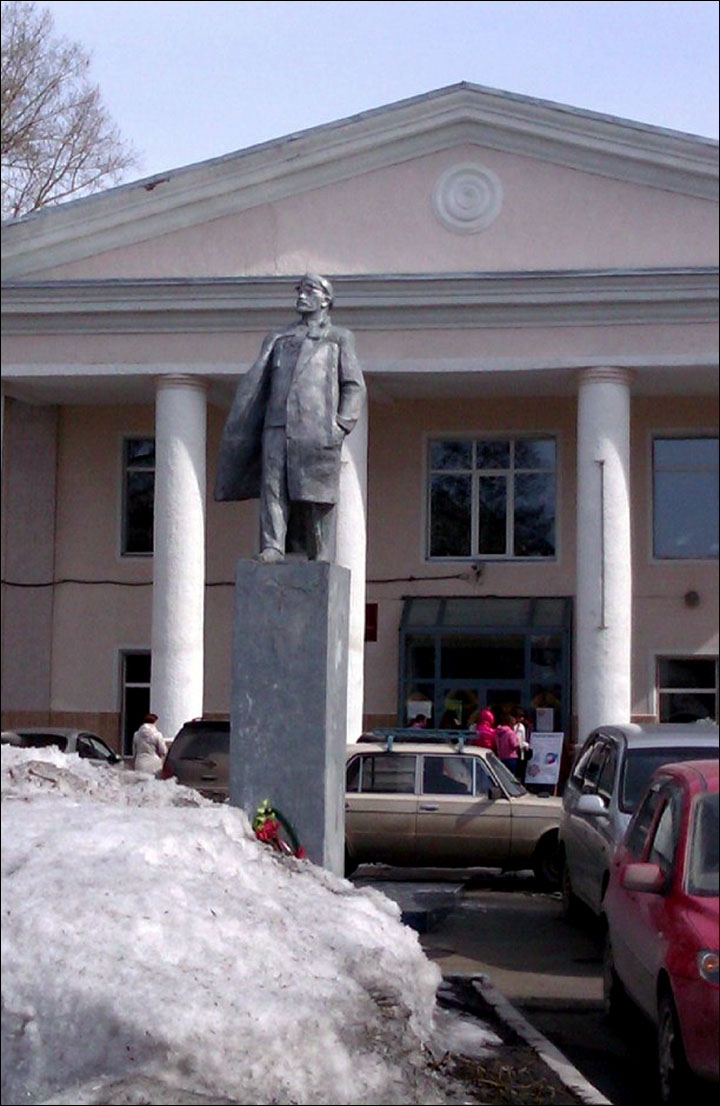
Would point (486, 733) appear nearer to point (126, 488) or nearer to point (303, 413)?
point (126, 488)

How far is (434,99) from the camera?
24.0m

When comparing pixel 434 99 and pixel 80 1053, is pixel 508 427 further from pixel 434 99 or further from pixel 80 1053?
pixel 80 1053

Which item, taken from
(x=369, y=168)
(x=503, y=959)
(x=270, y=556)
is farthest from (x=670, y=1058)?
(x=369, y=168)

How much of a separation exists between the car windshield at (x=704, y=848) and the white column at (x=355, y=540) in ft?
52.1

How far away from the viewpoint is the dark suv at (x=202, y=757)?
17578 millimetres

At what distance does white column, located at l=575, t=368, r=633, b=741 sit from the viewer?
23391 mm

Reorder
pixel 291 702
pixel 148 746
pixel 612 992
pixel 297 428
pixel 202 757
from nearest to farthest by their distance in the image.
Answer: pixel 291 702 → pixel 612 992 → pixel 297 428 → pixel 202 757 → pixel 148 746

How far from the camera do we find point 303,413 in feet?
31.6

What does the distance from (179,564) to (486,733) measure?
16.4 ft

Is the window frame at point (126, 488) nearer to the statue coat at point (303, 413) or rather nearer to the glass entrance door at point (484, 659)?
the glass entrance door at point (484, 659)

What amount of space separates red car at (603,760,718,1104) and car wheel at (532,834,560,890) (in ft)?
22.6

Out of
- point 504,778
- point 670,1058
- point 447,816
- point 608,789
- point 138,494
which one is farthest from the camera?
point 138,494

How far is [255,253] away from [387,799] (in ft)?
36.0

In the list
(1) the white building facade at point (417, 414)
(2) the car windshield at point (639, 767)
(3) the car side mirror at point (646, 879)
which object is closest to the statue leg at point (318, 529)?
(3) the car side mirror at point (646, 879)
